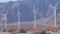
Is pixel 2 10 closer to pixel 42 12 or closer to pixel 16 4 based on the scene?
pixel 16 4

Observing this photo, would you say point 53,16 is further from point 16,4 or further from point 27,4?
point 16,4

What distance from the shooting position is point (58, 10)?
21156 millimetres

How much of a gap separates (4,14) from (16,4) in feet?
7.14

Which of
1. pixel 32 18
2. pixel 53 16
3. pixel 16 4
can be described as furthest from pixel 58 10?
pixel 16 4

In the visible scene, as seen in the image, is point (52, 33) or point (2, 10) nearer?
point (52, 33)

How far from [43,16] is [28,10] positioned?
216 cm

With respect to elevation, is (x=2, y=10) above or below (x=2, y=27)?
above

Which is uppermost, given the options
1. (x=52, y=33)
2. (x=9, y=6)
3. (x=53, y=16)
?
(x=9, y=6)

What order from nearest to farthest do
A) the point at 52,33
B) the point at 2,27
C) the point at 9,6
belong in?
the point at 52,33 → the point at 2,27 → the point at 9,6

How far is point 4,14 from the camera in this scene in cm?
2238

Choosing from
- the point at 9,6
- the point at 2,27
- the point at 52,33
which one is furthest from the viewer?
the point at 9,6

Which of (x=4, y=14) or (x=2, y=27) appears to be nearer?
(x=2, y=27)

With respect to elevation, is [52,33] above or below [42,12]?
below

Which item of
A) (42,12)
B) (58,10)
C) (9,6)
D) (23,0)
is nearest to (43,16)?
(42,12)
